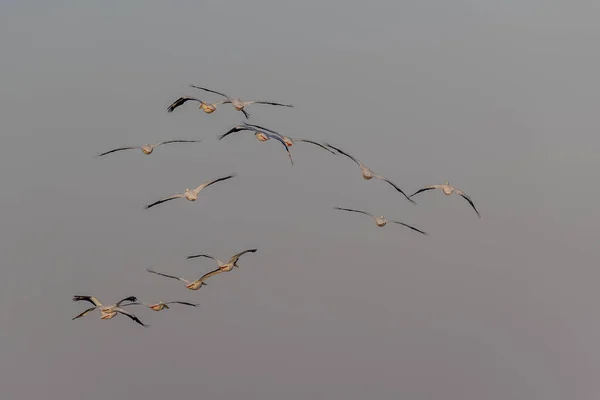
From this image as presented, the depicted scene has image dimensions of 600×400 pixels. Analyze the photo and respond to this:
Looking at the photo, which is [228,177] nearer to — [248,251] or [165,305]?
[248,251]

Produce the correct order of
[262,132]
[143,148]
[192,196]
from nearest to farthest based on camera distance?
[262,132] < [192,196] < [143,148]

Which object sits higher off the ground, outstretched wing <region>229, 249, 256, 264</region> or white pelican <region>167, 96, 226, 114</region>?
white pelican <region>167, 96, 226, 114</region>

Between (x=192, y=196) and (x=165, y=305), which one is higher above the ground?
(x=192, y=196)

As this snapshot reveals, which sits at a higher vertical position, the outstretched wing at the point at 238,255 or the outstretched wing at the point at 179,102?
the outstretched wing at the point at 179,102

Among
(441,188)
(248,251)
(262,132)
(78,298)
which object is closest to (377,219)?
(441,188)

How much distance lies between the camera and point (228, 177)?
39938 mm

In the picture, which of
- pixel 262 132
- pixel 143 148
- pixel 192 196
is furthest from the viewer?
pixel 143 148

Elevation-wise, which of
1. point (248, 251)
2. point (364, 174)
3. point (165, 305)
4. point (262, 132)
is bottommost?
point (165, 305)

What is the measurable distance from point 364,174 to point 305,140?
12.1ft

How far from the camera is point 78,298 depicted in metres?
42.4

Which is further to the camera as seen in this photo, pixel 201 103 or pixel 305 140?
pixel 201 103

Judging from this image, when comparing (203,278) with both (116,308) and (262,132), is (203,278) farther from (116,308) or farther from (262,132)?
(262,132)

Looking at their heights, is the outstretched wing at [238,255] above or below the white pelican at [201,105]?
below

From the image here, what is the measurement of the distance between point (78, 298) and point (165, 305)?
391 centimetres
